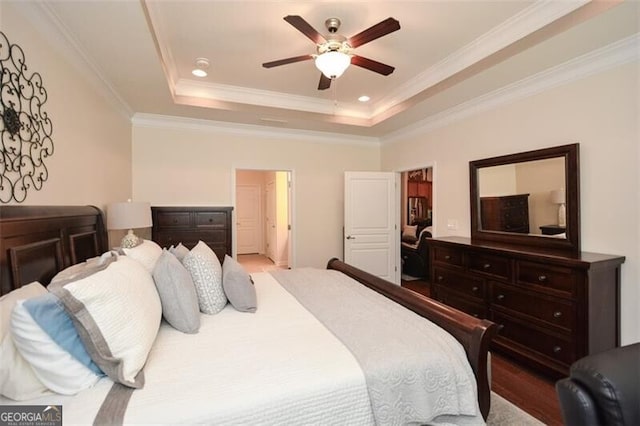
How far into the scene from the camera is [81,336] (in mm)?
1097

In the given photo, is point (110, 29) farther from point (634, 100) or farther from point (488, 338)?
point (634, 100)

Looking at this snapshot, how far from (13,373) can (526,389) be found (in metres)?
2.94

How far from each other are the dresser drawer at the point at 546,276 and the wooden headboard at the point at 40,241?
332 cm

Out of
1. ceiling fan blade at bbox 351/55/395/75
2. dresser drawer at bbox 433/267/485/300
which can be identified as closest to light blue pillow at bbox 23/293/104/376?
ceiling fan blade at bbox 351/55/395/75

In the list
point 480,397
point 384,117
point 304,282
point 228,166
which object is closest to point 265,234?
point 228,166

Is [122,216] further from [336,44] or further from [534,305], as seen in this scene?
[534,305]

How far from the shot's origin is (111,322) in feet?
3.79

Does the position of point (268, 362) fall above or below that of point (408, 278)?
above

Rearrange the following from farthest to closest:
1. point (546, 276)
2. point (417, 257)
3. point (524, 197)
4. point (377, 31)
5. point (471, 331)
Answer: point (417, 257) → point (524, 197) → point (546, 276) → point (377, 31) → point (471, 331)

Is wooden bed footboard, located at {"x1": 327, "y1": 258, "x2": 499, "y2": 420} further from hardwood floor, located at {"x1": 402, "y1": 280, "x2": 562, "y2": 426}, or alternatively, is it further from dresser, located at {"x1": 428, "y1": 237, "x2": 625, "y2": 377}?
dresser, located at {"x1": 428, "y1": 237, "x2": 625, "y2": 377}

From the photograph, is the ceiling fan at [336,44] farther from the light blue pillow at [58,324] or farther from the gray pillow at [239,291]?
the light blue pillow at [58,324]

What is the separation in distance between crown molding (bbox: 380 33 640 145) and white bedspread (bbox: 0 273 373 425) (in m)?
2.93

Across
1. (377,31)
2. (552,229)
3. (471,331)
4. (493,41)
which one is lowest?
(471,331)

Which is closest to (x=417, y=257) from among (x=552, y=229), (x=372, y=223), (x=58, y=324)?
(x=372, y=223)
